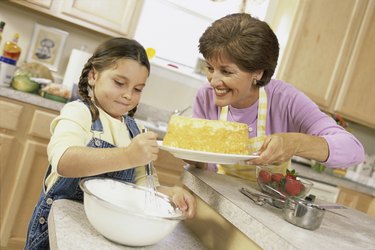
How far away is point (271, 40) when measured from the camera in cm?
127

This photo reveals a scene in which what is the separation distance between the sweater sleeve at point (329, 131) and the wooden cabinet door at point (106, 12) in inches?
61.7

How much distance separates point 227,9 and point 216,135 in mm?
2519

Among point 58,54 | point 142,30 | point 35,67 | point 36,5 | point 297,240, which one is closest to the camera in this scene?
point 297,240

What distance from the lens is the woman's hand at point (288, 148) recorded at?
0.97m

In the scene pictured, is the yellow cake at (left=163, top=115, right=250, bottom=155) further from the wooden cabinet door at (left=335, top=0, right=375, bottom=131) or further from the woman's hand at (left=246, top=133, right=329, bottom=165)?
the wooden cabinet door at (left=335, top=0, right=375, bottom=131)

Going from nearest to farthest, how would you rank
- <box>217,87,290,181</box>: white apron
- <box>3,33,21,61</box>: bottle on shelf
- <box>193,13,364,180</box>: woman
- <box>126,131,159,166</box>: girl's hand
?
<box>126,131,159,166</box>: girl's hand < <box>193,13,364,180</box>: woman < <box>217,87,290,181</box>: white apron < <box>3,33,21,61</box>: bottle on shelf

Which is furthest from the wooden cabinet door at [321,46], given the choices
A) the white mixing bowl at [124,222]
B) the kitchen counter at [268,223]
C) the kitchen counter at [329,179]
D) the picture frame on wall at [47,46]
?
the white mixing bowl at [124,222]

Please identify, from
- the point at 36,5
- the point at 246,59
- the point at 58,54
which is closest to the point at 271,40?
the point at 246,59

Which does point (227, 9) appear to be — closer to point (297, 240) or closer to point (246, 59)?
point (246, 59)

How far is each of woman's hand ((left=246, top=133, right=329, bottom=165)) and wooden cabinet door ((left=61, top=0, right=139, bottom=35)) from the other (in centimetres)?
190

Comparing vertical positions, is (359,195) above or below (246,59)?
below

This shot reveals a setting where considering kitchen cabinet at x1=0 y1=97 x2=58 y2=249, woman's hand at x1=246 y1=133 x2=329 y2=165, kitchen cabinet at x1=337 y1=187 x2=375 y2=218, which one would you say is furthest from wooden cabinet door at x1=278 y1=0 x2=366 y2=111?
woman's hand at x1=246 y1=133 x2=329 y2=165

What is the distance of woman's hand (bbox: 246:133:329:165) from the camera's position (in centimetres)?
97

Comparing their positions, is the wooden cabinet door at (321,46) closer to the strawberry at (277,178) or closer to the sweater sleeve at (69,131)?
the strawberry at (277,178)
